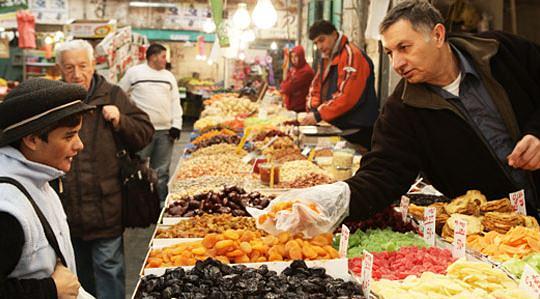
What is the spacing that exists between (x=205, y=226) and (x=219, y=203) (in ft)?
1.85

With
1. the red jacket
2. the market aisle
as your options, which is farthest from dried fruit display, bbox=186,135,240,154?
the market aisle

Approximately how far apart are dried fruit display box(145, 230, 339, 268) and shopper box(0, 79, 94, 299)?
491mm

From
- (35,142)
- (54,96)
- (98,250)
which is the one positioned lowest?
(98,250)

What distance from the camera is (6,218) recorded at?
6.87 ft

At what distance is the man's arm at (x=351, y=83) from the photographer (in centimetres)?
683

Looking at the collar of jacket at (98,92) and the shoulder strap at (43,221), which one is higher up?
the collar of jacket at (98,92)

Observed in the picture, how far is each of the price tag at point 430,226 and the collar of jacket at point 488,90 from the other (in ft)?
1.83

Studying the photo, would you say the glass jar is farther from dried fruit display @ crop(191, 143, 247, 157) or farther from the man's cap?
the man's cap

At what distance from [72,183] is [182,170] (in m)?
1.57

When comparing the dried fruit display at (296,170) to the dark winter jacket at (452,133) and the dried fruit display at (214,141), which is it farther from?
the dried fruit display at (214,141)

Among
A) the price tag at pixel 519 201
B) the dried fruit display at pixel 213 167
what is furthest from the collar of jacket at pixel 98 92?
the price tag at pixel 519 201

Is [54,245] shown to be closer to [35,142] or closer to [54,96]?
[35,142]

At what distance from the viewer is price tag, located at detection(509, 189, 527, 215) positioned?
114 inches

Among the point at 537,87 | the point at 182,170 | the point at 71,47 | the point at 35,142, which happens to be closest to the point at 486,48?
the point at 537,87
